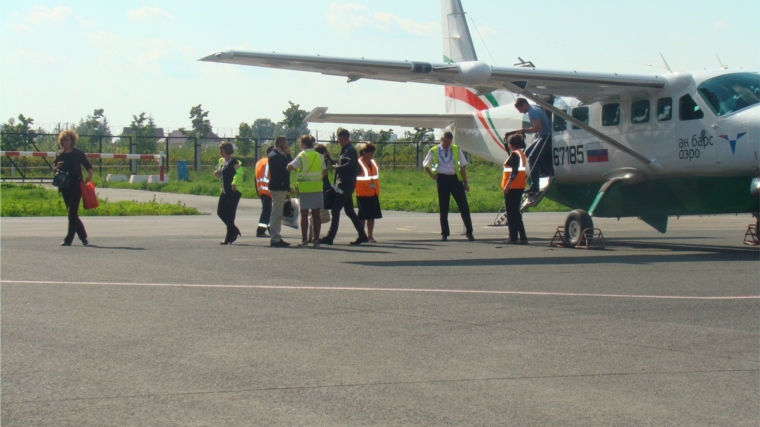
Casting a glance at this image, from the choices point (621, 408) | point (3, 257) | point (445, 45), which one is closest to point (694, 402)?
point (621, 408)

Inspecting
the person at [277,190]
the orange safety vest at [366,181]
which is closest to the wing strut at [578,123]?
the orange safety vest at [366,181]

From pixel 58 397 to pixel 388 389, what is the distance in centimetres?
176

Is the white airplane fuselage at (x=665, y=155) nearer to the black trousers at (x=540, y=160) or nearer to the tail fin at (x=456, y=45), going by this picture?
the black trousers at (x=540, y=160)

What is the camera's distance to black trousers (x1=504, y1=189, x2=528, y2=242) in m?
14.0

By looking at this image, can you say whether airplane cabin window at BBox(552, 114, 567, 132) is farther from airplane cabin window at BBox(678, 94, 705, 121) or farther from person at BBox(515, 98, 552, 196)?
airplane cabin window at BBox(678, 94, 705, 121)

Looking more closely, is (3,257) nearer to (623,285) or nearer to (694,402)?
(623,285)

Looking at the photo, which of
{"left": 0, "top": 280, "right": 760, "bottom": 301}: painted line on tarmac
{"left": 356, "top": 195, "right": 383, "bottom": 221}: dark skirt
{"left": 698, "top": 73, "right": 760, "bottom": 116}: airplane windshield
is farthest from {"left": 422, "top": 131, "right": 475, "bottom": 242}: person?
{"left": 0, "top": 280, "right": 760, "bottom": 301}: painted line on tarmac

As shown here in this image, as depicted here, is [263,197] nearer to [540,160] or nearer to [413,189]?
[540,160]

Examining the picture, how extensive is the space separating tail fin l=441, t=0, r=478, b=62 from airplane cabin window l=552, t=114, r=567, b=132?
457 cm

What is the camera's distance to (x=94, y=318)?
6973mm

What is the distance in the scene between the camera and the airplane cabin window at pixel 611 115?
13.8 metres

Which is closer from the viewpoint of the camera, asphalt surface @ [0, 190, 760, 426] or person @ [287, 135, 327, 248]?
asphalt surface @ [0, 190, 760, 426]

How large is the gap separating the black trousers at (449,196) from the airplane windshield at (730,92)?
421 cm

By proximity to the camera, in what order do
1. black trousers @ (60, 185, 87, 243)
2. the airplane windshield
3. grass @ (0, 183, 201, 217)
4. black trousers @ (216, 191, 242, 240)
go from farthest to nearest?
1. grass @ (0, 183, 201, 217)
2. black trousers @ (216, 191, 242, 240)
3. black trousers @ (60, 185, 87, 243)
4. the airplane windshield
